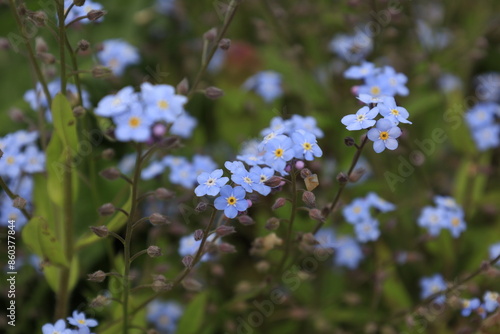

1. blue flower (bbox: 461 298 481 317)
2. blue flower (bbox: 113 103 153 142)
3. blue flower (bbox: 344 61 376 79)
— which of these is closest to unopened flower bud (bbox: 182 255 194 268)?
blue flower (bbox: 113 103 153 142)

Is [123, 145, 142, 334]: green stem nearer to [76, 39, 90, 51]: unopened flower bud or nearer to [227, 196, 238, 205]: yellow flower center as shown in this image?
[227, 196, 238, 205]: yellow flower center

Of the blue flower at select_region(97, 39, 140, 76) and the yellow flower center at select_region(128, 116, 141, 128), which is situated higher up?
the blue flower at select_region(97, 39, 140, 76)

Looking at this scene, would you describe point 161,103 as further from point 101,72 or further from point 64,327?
point 64,327

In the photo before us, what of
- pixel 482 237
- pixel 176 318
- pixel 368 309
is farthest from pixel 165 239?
pixel 482 237

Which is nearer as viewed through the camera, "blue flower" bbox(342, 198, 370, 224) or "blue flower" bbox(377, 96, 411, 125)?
"blue flower" bbox(377, 96, 411, 125)

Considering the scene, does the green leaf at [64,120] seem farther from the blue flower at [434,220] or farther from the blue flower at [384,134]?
the blue flower at [434,220]

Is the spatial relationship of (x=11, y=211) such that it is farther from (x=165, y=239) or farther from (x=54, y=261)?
(x=165, y=239)

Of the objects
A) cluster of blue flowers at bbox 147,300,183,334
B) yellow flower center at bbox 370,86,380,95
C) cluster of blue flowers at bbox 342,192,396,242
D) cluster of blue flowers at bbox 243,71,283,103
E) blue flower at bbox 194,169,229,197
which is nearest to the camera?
blue flower at bbox 194,169,229,197

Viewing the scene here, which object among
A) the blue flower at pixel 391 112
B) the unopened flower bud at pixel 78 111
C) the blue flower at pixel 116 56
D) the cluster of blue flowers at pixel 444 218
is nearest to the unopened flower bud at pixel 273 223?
the blue flower at pixel 391 112
